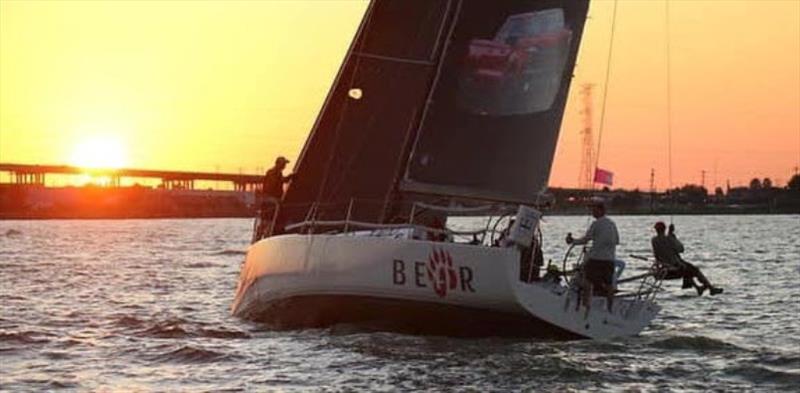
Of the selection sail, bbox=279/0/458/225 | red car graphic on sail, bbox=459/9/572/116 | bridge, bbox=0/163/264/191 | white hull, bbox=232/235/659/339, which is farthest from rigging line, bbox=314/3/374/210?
bridge, bbox=0/163/264/191

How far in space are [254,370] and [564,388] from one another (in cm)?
350

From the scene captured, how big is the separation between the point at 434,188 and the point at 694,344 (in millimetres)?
4005

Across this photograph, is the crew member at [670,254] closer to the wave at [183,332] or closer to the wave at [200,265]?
the wave at [183,332]

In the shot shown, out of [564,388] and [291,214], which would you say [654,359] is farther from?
[291,214]

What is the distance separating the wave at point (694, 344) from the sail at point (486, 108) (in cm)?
260

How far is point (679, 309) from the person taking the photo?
894 inches

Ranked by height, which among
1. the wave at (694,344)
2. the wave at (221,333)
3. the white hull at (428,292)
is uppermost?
the white hull at (428,292)

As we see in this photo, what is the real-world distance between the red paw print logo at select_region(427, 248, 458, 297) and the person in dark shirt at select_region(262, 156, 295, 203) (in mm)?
4236

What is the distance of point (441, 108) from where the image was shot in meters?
16.9

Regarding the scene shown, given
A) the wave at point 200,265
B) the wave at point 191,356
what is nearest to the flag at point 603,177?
the wave at point 191,356

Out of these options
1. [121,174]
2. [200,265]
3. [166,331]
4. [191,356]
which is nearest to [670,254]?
[191,356]

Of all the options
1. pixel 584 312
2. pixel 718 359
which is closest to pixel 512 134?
pixel 584 312

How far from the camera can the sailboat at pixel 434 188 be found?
48.9 ft

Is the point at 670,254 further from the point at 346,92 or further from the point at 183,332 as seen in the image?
the point at 183,332
